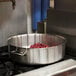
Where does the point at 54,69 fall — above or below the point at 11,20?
below

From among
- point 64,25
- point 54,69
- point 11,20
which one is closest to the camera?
point 54,69

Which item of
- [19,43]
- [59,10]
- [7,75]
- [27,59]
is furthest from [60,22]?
[7,75]

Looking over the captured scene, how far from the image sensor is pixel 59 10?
120 centimetres

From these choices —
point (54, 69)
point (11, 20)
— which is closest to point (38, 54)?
point (54, 69)

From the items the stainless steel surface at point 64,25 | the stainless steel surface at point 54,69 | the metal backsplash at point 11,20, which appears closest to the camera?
the stainless steel surface at point 54,69

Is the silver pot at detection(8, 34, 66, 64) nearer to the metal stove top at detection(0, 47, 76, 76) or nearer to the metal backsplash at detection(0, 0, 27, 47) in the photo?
the metal stove top at detection(0, 47, 76, 76)

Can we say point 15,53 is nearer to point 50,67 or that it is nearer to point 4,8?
point 50,67

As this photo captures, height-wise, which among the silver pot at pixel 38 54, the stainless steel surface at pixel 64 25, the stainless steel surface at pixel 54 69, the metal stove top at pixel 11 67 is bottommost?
the metal stove top at pixel 11 67

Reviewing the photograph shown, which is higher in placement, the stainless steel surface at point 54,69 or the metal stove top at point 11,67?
the stainless steel surface at point 54,69

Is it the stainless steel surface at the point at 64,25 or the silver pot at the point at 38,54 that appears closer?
the silver pot at the point at 38,54

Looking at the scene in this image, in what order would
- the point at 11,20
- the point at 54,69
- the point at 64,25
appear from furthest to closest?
the point at 11,20 → the point at 64,25 → the point at 54,69

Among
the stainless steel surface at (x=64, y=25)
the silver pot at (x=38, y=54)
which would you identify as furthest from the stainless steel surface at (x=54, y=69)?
the stainless steel surface at (x=64, y=25)

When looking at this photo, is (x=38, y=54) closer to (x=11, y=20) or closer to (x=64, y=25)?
(x=64, y=25)

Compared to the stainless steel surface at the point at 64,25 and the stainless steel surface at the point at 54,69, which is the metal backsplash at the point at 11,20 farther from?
the stainless steel surface at the point at 54,69
